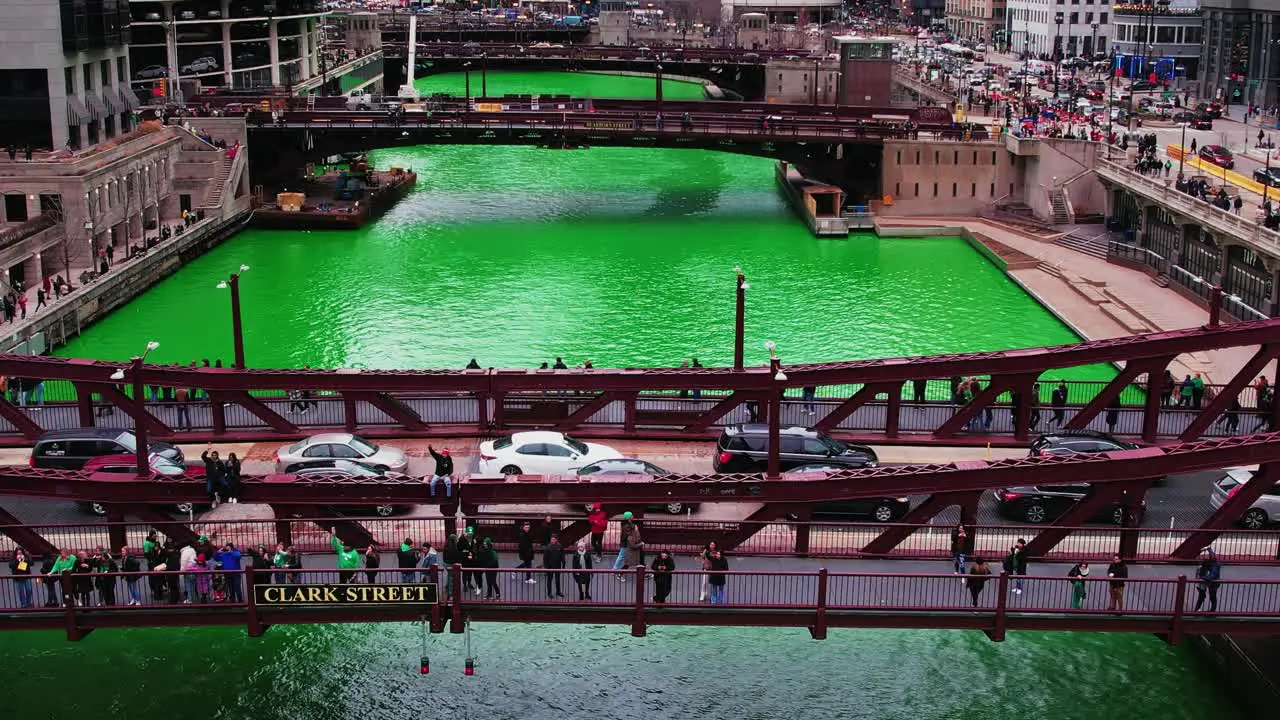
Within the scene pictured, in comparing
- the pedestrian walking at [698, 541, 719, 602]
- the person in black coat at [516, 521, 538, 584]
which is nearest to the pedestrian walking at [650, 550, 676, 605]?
the pedestrian walking at [698, 541, 719, 602]

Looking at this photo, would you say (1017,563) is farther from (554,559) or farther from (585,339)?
(585,339)

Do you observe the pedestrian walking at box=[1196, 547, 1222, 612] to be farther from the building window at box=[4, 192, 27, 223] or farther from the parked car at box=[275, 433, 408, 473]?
the building window at box=[4, 192, 27, 223]

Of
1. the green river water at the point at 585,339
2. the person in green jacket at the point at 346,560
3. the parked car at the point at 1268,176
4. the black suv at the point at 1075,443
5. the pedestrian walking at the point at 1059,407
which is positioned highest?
the parked car at the point at 1268,176

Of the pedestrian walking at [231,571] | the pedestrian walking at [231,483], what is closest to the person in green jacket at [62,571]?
the pedestrian walking at [231,571]

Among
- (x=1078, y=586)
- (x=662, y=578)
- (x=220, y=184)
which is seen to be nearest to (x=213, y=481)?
(x=662, y=578)

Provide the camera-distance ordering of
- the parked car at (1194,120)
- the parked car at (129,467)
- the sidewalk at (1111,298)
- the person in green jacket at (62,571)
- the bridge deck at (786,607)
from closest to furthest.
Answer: the person in green jacket at (62,571) < the bridge deck at (786,607) < the parked car at (129,467) < the sidewalk at (1111,298) < the parked car at (1194,120)

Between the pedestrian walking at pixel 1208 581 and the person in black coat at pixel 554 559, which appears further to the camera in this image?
the person in black coat at pixel 554 559

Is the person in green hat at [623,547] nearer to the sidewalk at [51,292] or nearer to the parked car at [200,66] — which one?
the sidewalk at [51,292]
